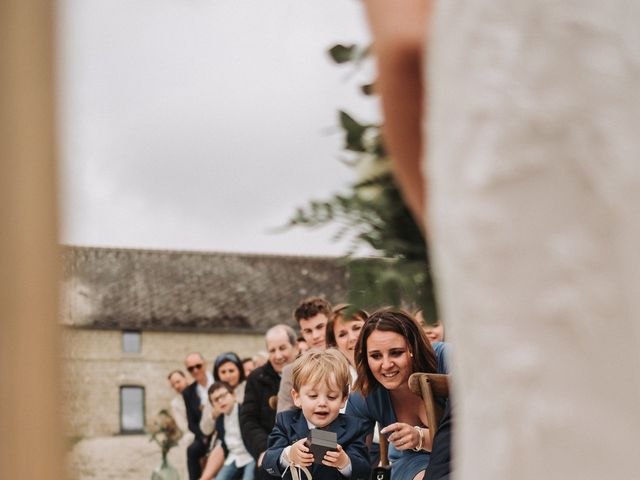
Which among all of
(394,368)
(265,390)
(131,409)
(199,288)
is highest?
(199,288)

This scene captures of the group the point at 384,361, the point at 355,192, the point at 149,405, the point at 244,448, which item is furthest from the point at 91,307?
the point at 355,192

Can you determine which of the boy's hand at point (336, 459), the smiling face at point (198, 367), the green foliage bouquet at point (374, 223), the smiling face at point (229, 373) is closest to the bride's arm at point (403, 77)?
the green foliage bouquet at point (374, 223)

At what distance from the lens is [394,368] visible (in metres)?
5.45

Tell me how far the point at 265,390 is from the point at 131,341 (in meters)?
39.5

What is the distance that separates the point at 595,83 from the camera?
1210mm

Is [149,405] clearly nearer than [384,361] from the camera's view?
No

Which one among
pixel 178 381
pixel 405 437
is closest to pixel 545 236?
pixel 405 437

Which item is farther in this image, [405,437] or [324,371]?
[324,371]

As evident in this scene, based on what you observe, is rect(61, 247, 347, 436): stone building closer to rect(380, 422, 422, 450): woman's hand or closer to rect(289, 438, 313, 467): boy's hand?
rect(289, 438, 313, 467): boy's hand

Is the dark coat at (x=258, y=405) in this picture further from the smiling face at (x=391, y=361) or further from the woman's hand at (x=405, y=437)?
the woman's hand at (x=405, y=437)

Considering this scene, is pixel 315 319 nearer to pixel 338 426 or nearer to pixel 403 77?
pixel 338 426

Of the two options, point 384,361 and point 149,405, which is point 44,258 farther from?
point 149,405

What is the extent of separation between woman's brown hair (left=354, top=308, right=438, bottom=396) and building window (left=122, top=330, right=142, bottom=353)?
41783mm

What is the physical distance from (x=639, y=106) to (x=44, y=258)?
73 cm
